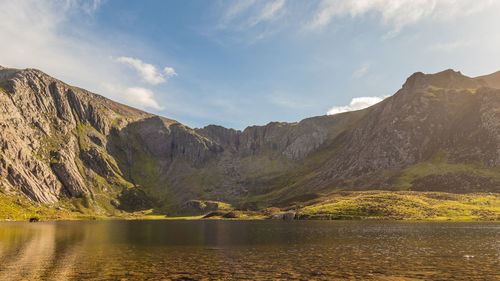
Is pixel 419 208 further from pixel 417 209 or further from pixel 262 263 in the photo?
pixel 262 263

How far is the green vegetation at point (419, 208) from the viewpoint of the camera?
160m

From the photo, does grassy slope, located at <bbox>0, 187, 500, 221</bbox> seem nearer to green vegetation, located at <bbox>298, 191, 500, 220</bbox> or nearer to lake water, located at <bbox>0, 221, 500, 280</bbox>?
green vegetation, located at <bbox>298, 191, 500, 220</bbox>

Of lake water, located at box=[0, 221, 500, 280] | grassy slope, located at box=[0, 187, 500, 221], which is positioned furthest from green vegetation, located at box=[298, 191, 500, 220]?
lake water, located at box=[0, 221, 500, 280]

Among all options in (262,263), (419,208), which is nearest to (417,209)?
(419,208)

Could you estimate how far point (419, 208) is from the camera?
174 meters

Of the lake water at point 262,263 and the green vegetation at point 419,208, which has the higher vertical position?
the lake water at point 262,263

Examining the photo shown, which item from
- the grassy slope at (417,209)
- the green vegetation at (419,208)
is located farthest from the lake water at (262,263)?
the green vegetation at (419,208)

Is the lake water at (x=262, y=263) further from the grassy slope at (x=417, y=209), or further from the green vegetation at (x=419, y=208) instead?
the green vegetation at (x=419, y=208)

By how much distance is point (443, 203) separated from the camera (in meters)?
182

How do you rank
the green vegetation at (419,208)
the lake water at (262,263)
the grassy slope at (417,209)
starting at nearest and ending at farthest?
the lake water at (262,263) < the grassy slope at (417,209) < the green vegetation at (419,208)

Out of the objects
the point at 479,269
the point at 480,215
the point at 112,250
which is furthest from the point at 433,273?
the point at 480,215

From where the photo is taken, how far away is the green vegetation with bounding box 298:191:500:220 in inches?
6290

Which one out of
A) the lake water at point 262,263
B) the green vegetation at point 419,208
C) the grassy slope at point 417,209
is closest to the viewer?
the lake water at point 262,263

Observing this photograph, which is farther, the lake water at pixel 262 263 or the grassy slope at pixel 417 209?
the grassy slope at pixel 417 209
